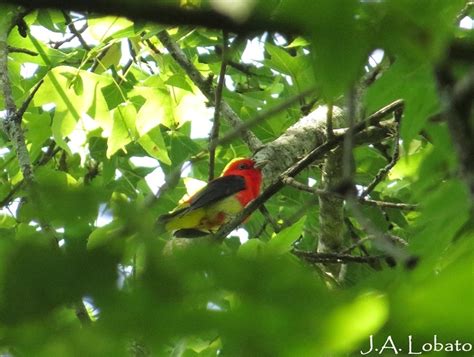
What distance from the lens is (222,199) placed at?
20.3ft

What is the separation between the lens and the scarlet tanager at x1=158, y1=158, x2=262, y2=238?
582 centimetres

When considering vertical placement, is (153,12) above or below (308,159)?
above

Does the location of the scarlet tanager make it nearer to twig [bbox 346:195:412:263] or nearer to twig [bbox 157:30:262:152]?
twig [bbox 157:30:262:152]

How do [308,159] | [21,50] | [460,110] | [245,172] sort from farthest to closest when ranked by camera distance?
[245,172]
[21,50]
[308,159]
[460,110]

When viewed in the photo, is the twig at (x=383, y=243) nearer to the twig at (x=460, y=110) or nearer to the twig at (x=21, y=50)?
the twig at (x=460, y=110)

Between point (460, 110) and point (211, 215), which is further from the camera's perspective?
point (211, 215)

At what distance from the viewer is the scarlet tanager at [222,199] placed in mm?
5820

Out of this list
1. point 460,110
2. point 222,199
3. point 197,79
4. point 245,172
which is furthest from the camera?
point 222,199

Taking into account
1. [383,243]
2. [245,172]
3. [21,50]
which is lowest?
[383,243]

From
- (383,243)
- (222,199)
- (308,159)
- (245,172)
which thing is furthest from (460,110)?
(222,199)

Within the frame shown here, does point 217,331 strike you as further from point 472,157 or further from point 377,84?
point 377,84

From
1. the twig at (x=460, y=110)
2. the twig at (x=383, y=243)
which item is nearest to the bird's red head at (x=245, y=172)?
the twig at (x=383, y=243)

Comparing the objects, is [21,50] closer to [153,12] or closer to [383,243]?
[383,243]

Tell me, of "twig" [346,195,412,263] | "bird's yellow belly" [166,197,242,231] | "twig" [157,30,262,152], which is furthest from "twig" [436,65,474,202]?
"bird's yellow belly" [166,197,242,231]
